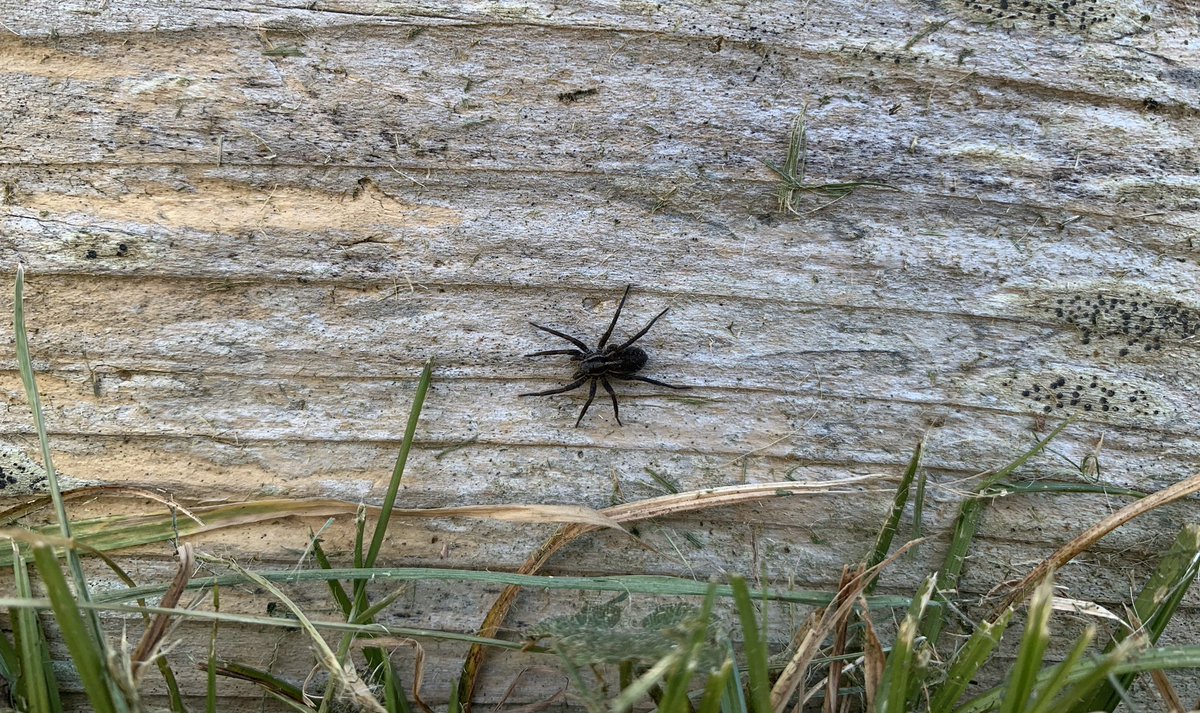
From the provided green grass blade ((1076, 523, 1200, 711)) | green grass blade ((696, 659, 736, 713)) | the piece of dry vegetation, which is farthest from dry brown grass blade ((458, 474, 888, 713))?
green grass blade ((1076, 523, 1200, 711))

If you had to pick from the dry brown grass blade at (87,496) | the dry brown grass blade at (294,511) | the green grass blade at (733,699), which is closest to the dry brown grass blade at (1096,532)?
the green grass blade at (733,699)

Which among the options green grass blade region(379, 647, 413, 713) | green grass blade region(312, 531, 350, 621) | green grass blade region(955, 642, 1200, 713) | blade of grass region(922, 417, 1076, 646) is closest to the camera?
green grass blade region(955, 642, 1200, 713)

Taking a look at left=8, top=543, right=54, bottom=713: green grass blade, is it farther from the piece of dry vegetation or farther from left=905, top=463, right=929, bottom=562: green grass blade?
left=905, top=463, right=929, bottom=562: green grass blade

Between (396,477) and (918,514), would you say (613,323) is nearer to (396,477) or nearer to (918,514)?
(396,477)

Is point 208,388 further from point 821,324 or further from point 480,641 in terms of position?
point 821,324

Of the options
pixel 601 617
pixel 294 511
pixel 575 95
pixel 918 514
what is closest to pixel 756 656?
pixel 601 617

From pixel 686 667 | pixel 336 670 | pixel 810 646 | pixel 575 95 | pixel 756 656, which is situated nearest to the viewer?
pixel 686 667

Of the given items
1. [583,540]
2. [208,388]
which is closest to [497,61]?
[208,388]
